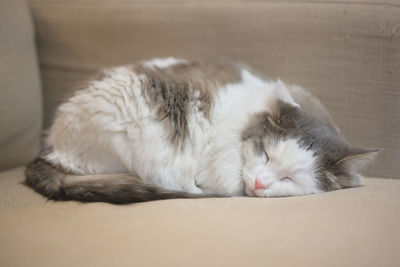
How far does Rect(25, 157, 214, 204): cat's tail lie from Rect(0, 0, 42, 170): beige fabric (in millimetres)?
415

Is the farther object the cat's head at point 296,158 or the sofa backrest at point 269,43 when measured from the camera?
the sofa backrest at point 269,43

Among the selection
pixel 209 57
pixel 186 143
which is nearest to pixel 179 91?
pixel 186 143

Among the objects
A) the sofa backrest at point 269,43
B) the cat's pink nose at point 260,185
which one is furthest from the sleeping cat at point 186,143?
the sofa backrest at point 269,43

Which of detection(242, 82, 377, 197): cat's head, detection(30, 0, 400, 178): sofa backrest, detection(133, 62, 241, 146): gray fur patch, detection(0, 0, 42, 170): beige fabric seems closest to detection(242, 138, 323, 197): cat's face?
detection(242, 82, 377, 197): cat's head

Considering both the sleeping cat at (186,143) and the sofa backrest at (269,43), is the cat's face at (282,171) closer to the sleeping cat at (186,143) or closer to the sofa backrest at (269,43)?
the sleeping cat at (186,143)

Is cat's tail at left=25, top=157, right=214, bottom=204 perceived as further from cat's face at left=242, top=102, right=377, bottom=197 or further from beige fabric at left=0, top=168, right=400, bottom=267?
cat's face at left=242, top=102, right=377, bottom=197

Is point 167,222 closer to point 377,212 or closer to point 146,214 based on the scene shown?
point 146,214

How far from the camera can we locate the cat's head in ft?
3.76

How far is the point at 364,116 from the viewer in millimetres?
1520

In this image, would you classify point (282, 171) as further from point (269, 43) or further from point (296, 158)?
point (269, 43)

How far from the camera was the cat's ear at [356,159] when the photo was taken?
1105 mm

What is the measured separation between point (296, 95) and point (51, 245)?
957 mm

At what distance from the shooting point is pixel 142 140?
4.21ft

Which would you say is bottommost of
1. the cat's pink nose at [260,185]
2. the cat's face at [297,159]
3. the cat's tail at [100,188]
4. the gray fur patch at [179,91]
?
the cat's tail at [100,188]
